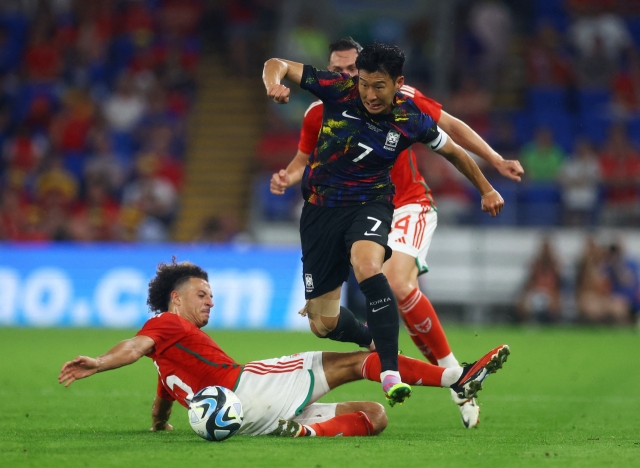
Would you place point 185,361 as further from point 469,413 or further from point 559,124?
point 559,124

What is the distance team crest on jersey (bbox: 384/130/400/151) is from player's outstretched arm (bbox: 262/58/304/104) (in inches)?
25.8

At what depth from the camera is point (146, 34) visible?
21031 mm

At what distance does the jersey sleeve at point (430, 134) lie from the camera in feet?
20.5

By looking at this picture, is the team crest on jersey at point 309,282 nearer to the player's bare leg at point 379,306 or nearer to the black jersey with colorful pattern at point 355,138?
the black jersey with colorful pattern at point 355,138

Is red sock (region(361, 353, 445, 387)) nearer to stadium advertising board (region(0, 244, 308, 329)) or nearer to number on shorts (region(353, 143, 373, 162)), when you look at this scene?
number on shorts (region(353, 143, 373, 162))

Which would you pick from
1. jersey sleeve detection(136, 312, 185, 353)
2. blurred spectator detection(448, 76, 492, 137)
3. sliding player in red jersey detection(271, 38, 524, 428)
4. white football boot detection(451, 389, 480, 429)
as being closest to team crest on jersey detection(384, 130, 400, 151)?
sliding player in red jersey detection(271, 38, 524, 428)

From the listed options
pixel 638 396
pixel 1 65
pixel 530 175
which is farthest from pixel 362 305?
pixel 1 65

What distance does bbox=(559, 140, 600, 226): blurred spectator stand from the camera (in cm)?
1634

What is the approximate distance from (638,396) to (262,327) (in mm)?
7912

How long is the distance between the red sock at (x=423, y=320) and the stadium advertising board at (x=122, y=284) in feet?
26.8

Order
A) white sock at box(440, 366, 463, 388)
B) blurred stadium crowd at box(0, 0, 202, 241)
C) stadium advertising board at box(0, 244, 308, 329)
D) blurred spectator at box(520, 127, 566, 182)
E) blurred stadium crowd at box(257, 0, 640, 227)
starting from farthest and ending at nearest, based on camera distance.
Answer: blurred stadium crowd at box(0, 0, 202, 241)
blurred spectator at box(520, 127, 566, 182)
blurred stadium crowd at box(257, 0, 640, 227)
stadium advertising board at box(0, 244, 308, 329)
white sock at box(440, 366, 463, 388)

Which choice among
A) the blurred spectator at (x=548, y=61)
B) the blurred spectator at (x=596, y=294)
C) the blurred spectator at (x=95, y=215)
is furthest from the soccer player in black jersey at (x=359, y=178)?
the blurred spectator at (x=548, y=61)

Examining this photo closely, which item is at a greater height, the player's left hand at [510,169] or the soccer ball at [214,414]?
the player's left hand at [510,169]

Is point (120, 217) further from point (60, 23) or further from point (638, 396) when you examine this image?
point (638, 396)
